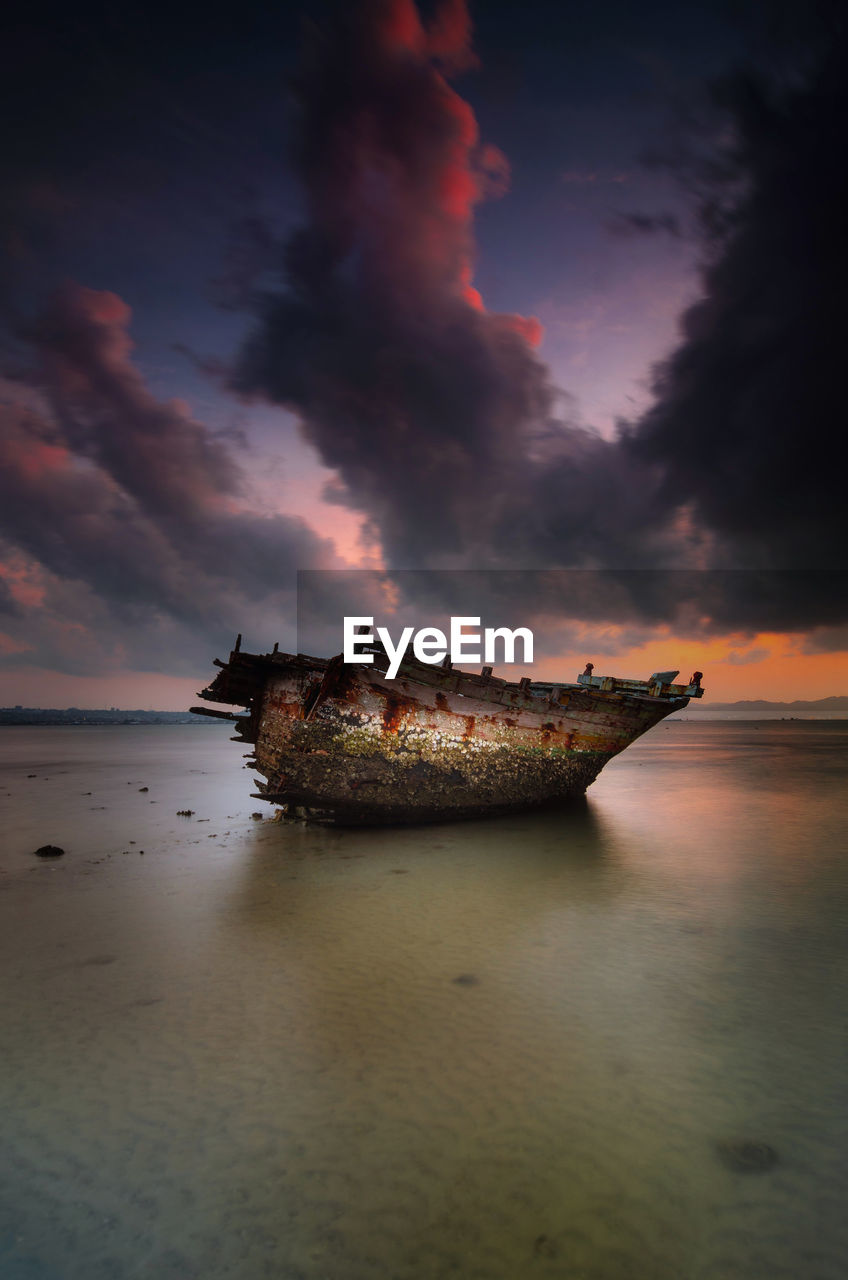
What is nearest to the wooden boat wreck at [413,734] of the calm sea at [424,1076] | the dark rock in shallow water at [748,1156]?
the calm sea at [424,1076]

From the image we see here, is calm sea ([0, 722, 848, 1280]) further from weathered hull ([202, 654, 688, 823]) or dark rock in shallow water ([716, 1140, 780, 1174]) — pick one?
weathered hull ([202, 654, 688, 823])

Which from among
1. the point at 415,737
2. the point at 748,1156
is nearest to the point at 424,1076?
the point at 748,1156

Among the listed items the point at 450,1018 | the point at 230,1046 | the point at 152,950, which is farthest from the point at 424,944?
the point at 152,950

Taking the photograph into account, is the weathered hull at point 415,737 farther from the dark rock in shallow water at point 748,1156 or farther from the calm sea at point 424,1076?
the dark rock in shallow water at point 748,1156

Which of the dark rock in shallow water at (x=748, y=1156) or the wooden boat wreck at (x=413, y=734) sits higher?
the wooden boat wreck at (x=413, y=734)

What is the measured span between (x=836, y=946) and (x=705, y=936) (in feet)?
3.84

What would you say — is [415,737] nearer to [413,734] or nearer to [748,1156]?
[413,734]

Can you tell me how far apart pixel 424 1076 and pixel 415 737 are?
6715 millimetres

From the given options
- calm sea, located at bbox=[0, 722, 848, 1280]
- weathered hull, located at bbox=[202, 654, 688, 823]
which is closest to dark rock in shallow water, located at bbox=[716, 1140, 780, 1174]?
calm sea, located at bbox=[0, 722, 848, 1280]

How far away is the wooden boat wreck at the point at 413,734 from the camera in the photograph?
9.95m

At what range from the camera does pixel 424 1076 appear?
3.54 m

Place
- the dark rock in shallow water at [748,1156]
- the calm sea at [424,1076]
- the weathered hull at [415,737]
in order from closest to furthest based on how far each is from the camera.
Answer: the calm sea at [424,1076] < the dark rock in shallow water at [748,1156] < the weathered hull at [415,737]

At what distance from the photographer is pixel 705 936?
5.84m

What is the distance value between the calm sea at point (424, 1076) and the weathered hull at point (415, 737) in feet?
7.98
